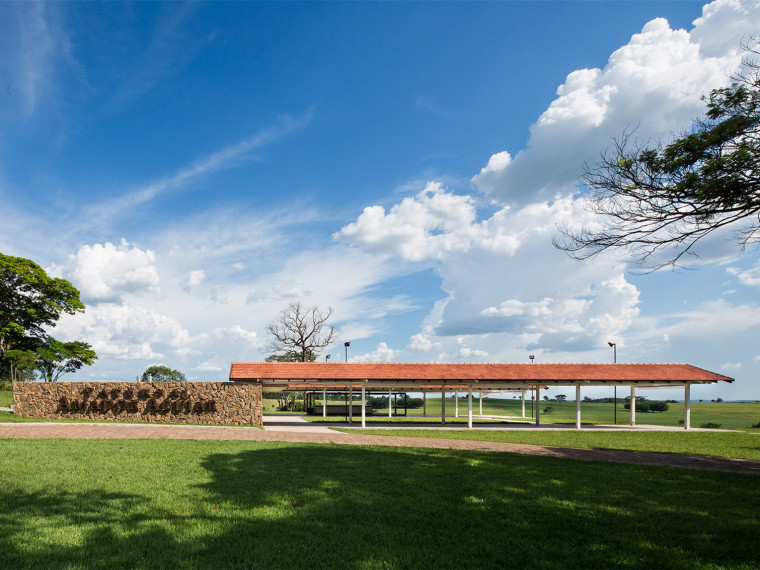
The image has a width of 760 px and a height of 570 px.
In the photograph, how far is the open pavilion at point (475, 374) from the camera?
24.5m

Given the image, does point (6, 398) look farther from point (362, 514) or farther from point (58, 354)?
point (362, 514)

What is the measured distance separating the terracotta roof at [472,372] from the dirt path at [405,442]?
270 inches

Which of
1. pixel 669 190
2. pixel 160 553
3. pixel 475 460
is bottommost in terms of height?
pixel 475 460

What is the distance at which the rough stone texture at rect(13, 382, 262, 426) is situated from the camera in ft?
72.7

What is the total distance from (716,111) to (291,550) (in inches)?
494

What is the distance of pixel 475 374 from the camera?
25.8 metres

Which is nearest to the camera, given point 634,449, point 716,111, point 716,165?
point 716,165

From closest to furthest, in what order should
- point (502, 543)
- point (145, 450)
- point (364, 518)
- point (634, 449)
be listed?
point (502, 543) < point (364, 518) < point (145, 450) < point (634, 449)

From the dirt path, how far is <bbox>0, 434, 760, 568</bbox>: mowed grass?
80.5 inches

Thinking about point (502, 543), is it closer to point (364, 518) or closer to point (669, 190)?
point (364, 518)

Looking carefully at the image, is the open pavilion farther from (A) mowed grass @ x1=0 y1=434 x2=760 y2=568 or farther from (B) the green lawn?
(B) the green lawn

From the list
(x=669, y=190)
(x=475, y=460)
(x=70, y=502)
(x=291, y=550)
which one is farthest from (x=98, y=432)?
(x=669, y=190)

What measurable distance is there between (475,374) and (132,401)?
56.9ft

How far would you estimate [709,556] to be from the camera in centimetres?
502
